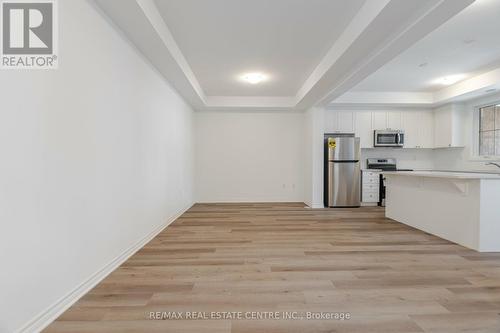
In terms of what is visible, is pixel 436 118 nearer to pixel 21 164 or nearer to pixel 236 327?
pixel 236 327

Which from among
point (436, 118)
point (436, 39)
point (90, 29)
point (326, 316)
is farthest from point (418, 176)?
point (90, 29)

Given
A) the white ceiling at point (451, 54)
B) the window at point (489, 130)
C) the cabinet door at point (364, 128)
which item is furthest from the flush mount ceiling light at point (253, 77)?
the window at point (489, 130)

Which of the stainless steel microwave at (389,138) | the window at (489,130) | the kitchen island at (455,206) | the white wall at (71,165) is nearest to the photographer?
the white wall at (71,165)

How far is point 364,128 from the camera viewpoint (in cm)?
615

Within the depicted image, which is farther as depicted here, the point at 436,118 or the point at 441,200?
the point at 436,118

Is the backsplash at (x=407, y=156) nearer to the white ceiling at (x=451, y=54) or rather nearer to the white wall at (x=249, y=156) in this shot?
the white ceiling at (x=451, y=54)

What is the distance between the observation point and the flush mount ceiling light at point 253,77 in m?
4.45

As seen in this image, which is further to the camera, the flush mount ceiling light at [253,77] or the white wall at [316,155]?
the white wall at [316,155]

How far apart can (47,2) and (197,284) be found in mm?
2424

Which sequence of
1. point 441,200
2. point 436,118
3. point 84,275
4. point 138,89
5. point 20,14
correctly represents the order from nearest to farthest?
1. point 20,14
2. point 84,275
3. point 138,89
4. point 441,200
5. point 436,118

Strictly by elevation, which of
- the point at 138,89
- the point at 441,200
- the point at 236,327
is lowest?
the point at 236,327

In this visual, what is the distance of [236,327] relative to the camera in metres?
→ 1.58

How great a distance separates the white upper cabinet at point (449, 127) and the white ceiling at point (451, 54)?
0.79m

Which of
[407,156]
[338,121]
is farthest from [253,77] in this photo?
[407,156]
